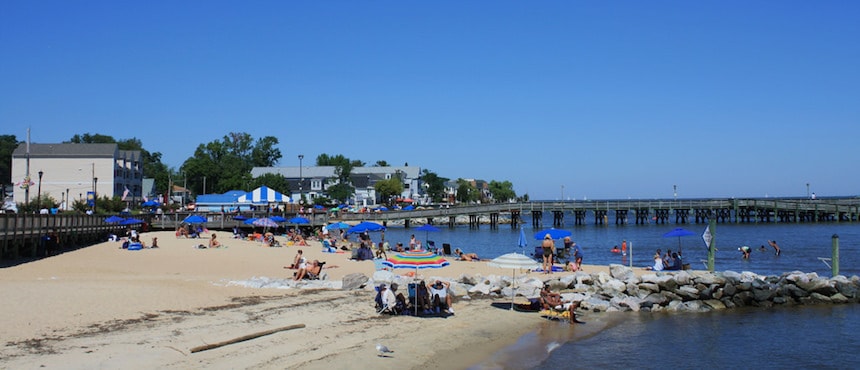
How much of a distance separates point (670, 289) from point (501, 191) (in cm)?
16703

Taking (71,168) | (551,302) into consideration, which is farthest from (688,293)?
(71,168)

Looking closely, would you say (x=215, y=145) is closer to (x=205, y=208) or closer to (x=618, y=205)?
(x=205, y=208)

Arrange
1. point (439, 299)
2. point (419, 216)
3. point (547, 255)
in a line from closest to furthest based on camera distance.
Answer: point (439, 299), point (547, 255), point (419, 216)

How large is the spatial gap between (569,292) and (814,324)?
653 centimetres

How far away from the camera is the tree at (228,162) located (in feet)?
369

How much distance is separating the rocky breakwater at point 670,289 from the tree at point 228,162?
89.9 metres

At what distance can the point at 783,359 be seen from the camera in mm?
14594

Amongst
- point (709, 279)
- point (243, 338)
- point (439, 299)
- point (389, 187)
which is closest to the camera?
point (243, 338)

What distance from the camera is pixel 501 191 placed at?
616 feet

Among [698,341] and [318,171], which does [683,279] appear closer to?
[698,341]

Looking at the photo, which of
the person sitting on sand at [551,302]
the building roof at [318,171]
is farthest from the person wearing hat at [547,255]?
the building roof at [318,171]

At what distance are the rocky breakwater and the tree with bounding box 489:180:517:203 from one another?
159284mm

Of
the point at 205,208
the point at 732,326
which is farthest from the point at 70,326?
the point at 205,208

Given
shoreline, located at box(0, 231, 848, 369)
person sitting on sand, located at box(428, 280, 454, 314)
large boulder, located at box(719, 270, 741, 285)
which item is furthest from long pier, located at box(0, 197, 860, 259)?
large boulder, located at box(719, 270, 741, 285)
